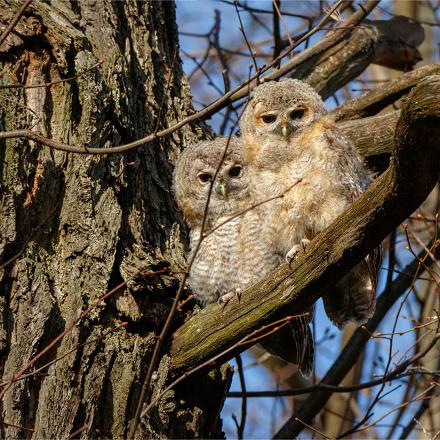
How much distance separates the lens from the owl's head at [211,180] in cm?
429

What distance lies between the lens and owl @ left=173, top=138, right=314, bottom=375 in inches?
160

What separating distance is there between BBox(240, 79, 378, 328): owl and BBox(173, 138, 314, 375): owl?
106 millimetres

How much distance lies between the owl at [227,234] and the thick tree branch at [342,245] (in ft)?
2.31

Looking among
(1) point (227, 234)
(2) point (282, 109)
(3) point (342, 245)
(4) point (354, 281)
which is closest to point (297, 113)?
(2) point (282, 109)

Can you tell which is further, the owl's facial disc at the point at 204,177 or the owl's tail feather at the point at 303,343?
the owl's facial disc at the point at 204,177

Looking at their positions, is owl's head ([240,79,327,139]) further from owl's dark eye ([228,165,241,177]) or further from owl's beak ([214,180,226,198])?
owl's beak ([214,180,226,198])

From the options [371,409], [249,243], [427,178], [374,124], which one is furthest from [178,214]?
[427,178]

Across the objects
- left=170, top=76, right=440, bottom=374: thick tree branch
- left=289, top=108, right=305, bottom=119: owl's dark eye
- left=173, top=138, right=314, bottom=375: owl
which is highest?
left=289, top=108, right=305, bottom=119: owl's dark eye

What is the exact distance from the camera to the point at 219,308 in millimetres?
3246

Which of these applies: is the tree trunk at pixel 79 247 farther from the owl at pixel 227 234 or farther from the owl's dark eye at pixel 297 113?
the owl's dark eye at pixel 297 113

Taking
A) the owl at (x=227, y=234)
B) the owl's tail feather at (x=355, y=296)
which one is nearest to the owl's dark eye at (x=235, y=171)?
Result: the owl at (x=227, y=234)

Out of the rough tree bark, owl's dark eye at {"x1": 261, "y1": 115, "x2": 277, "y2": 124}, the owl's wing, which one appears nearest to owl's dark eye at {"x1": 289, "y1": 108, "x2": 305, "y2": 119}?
owl's dark eye at {"x1": 261, "y1": 115, "x2": 277, "y2": 124}

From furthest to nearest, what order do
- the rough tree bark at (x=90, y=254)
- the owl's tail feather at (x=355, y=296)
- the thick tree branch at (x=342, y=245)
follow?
1. the owl's tail feather at (x=355, y=296)
2. the rough tree bark at (x=90, y=254)
3. the thick tree branch at (x=342, y=245)

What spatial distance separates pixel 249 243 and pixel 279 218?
0.29m
